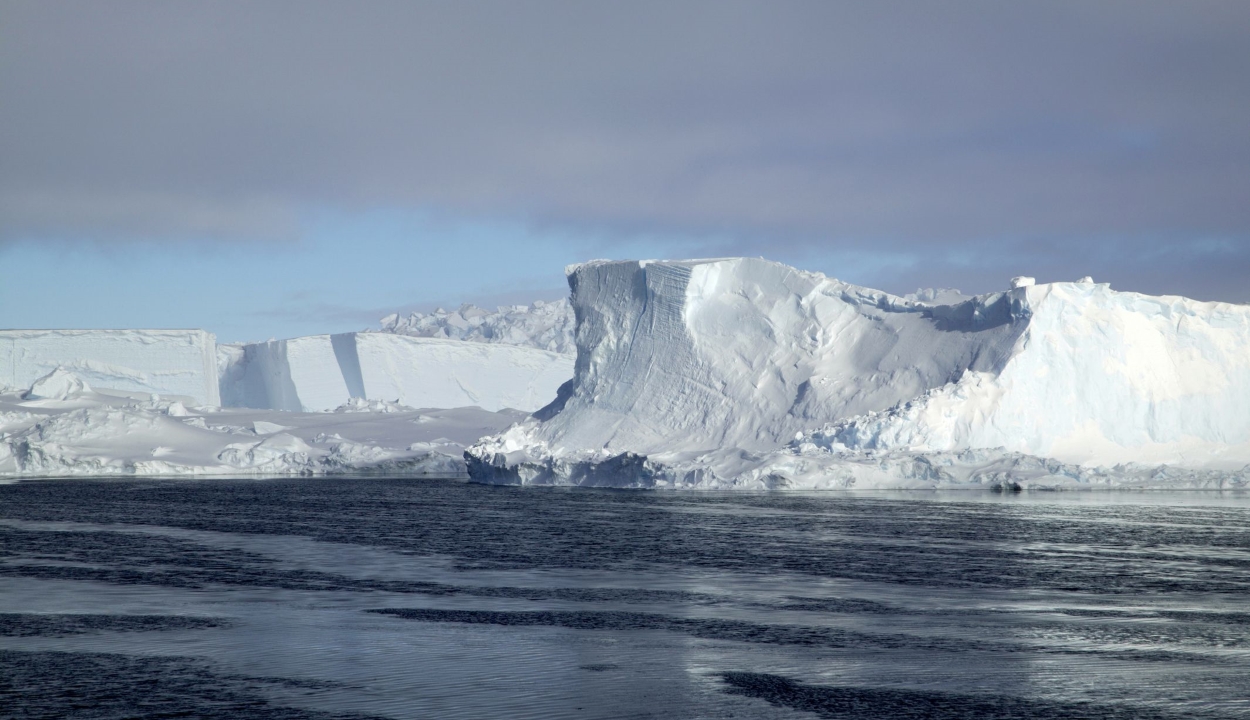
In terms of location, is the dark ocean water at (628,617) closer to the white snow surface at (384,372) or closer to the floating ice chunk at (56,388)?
the floating ice chunk at (56,388)

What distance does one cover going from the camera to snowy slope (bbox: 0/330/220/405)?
4919 centimetres

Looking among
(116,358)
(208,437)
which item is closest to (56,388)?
(208,437)

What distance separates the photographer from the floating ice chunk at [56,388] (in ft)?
132

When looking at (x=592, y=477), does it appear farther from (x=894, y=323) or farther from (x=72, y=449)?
(x=72, y=449)

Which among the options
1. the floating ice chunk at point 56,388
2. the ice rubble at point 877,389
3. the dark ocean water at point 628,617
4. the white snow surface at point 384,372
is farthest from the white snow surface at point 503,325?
the dark ocean water at point 628,617

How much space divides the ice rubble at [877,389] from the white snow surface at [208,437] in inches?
309

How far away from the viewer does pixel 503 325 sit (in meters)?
67.6

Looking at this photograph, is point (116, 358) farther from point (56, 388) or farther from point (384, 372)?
point (384, 372)

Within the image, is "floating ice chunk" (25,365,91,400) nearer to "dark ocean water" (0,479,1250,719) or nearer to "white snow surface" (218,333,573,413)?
"white snow surface" (218,333,573,413)

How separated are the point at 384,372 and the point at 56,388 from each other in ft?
50.6

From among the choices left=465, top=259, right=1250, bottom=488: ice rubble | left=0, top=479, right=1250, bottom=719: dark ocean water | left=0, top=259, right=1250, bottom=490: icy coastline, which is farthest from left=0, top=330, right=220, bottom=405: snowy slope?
left=0, top=479, right=1250, bottom=719: dark ocean water

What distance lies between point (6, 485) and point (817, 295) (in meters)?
21.4

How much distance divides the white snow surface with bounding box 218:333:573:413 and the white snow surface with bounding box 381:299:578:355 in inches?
188

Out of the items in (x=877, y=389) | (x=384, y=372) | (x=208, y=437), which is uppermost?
(x=384, y=372)
